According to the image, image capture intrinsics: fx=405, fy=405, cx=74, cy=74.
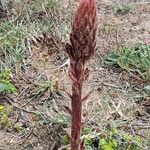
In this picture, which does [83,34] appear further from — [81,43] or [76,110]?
[76,110]

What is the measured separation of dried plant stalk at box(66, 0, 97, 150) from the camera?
1061 millimetres

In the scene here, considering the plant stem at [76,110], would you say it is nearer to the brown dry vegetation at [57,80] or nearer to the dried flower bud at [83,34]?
the dried flower bud at [83,34]

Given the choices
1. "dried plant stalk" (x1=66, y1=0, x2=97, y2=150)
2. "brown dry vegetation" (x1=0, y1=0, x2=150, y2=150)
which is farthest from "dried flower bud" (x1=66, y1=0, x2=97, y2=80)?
"brown dry vegetation" (x1=0, y1=0, x2=150, y2=150)

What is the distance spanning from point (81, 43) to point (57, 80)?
193 cm

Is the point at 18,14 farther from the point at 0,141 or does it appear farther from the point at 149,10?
the point at 0,141

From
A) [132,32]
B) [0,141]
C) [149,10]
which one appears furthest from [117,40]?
[0,141]

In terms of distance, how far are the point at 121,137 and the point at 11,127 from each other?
732 mm

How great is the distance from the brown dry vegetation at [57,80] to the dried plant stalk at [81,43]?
130 centimetres

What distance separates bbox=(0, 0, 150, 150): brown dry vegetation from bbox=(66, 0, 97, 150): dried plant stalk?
51.1 inches

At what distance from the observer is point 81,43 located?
1.09 meters

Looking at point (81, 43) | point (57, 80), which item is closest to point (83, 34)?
point (81, 43)

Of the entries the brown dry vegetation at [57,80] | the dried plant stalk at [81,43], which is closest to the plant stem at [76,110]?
the dried plant stalk at [81,43]

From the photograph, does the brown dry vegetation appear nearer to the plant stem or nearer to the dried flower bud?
the plant stem

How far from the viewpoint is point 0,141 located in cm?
259
